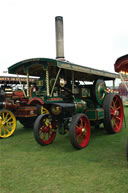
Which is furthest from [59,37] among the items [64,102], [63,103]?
[63,103]

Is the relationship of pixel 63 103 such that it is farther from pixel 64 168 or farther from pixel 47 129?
pixel 64 168

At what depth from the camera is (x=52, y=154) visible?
11.8 ft

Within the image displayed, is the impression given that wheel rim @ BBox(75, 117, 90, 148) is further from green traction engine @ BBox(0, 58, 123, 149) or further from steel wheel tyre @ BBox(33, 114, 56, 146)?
steel wheel tyre @ BBox(33, 114, 56, 146)

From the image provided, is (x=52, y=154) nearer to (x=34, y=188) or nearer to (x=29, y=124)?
(x=34, y=188)

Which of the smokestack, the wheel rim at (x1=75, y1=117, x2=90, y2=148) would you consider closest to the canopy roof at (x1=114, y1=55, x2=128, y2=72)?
the wheel rim at (x1=75, y1=117, x2=90, y2=148)

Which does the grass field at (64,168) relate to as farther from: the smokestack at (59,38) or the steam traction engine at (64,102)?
the smokestack at (59,38)

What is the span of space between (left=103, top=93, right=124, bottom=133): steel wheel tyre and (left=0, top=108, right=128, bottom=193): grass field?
0.59 meters

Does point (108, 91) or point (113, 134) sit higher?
point (108, 91)

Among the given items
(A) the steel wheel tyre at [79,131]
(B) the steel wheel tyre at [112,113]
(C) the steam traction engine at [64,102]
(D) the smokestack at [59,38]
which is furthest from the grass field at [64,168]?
(D) the smokestack at [59,38]

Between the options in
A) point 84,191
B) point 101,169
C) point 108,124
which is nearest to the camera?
point 84,191

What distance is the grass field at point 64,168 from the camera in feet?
7.57

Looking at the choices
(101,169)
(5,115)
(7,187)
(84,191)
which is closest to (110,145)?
(101,169)

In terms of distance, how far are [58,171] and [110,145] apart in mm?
1629

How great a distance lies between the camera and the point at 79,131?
3.91m
